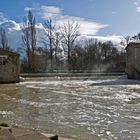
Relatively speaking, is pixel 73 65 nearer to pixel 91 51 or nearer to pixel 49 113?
pixel 91 51

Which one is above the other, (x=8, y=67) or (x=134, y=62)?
(x=134, y=62)

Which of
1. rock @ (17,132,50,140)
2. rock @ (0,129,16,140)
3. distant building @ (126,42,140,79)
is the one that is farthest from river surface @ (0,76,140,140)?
distant building @ (126,42,140,79)

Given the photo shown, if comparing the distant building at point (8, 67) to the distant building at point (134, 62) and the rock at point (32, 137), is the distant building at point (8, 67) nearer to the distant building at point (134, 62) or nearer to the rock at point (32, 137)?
the distant building at point (134, 62)

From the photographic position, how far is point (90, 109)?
1477cm

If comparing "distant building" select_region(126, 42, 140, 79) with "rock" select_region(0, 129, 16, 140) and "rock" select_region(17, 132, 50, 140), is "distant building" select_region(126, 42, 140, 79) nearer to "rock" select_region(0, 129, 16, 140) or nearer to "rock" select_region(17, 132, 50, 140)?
"rock" select_region(17, 132, 50, 140)

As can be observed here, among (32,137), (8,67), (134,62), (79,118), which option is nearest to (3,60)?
(8,67)

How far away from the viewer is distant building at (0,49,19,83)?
116 ft

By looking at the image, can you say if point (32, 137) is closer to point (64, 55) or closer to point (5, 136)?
point (5, 136)

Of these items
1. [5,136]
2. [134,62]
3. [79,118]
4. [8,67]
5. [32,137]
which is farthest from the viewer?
[134,62]

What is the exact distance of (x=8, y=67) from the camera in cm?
3575

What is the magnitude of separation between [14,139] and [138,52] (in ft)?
116

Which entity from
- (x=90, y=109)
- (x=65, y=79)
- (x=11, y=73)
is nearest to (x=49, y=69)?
(x=65, y=79)

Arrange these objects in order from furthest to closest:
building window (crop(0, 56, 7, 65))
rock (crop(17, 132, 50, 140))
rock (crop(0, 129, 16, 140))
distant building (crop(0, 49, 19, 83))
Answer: building window (crop(0, 56, 7, 65))
distant building (crop(0, 49, 19, 83))
rock (crop(17, 132, 50, 140))
rock (crop(0, 129, 16, 140))

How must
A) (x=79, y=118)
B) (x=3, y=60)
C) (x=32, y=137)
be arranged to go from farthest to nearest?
(x=3, y=60)
(x=79, y=118)
(x=32, y=137)
